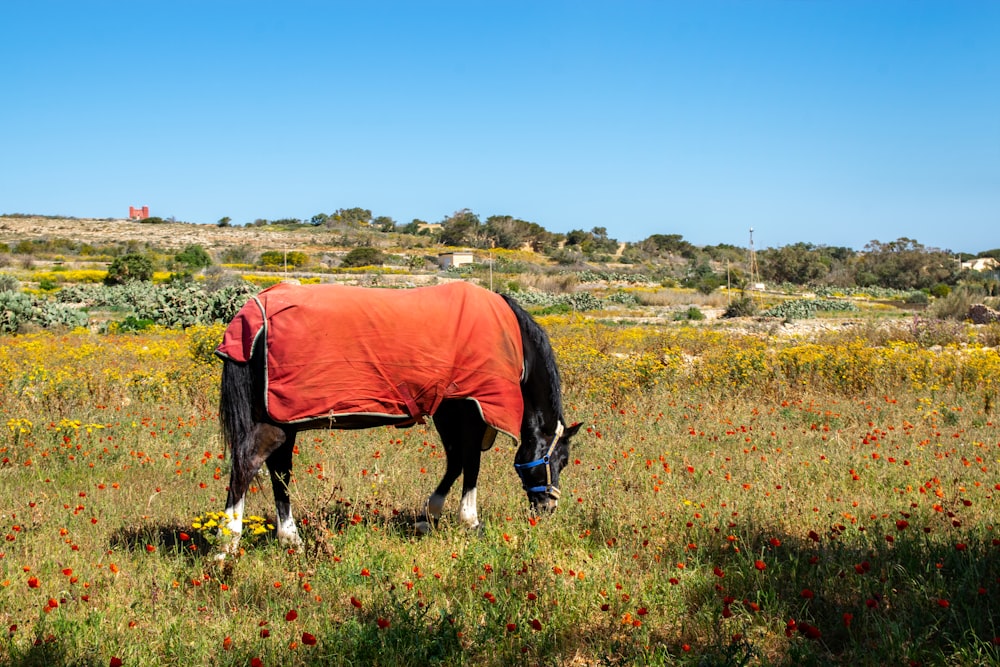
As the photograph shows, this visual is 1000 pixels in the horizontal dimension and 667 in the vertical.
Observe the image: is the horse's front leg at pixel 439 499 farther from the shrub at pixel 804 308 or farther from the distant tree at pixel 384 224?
the distant tree at pixel 384 224

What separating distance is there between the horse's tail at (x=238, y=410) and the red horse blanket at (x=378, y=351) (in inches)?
3.9

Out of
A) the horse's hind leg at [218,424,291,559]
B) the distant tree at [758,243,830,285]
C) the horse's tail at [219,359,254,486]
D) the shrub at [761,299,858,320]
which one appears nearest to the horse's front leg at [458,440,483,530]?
the horse's hind leg at [218,424,291,559]

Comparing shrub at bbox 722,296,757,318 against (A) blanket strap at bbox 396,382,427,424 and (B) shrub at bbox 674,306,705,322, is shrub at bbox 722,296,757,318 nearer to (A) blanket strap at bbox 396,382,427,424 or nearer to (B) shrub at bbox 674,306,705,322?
(B) shrub at bbox 674,306,705,322

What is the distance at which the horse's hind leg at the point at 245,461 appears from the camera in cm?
483

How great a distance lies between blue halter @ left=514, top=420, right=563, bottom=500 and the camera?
5.59 metres

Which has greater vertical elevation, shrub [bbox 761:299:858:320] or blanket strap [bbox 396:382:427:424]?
blanket strap [bbox 396:382:427:424]

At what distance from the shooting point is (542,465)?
566 centimetres

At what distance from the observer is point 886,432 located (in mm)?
8094

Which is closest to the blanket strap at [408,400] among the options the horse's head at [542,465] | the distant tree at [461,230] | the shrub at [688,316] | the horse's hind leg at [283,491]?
the horse's hind leg at [283,491]

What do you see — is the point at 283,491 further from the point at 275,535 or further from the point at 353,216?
the point at 353,216

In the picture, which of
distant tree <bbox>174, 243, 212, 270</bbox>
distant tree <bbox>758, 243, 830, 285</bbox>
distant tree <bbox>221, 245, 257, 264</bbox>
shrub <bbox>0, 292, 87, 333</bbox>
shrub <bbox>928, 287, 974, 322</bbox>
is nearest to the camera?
shrub <bbox>0, 292, 87, 333</bbox>

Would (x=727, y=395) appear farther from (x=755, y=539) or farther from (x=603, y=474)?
(x=755, y=539)

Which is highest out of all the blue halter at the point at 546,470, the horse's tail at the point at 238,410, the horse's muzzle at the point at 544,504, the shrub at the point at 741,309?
the horse's tail at the point at 238,410

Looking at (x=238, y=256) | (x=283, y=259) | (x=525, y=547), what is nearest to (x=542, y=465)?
(x=525, y=547)
